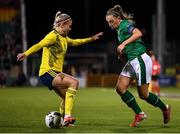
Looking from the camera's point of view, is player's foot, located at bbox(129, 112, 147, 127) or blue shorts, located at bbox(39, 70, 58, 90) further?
player's foot, located at bbox(129, 112, 147, 127)

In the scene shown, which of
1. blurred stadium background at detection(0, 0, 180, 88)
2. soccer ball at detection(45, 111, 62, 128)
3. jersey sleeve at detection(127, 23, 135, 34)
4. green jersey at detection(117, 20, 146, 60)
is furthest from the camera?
blurred stadium background at detection(0, 0, 180, 88)

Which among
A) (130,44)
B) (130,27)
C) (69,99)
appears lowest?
(69,99)

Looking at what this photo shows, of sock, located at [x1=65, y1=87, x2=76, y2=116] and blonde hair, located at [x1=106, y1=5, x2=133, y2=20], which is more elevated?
blonde hair, located at [x1=106, y1=5, x2=133, y2=20]

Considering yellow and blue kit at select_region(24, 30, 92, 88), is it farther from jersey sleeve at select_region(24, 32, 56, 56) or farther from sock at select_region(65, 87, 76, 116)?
sock at select_region(65, 87, 76, 116)

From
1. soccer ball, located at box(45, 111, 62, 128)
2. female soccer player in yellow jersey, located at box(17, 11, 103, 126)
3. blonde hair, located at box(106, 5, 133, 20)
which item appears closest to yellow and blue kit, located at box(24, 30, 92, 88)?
female soccer player in yellow jersey, located at box(17, 11, 103, 126)

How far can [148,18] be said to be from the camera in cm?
6625

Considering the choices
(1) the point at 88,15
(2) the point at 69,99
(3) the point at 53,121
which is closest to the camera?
(3) the point at 53,121

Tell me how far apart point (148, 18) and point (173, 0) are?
3.59 metres

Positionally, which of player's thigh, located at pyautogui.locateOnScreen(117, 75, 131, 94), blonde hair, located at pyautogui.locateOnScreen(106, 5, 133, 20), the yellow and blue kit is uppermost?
blonde hair, located at pyautogui.locateOnScreen(106, 5, 133, 20)

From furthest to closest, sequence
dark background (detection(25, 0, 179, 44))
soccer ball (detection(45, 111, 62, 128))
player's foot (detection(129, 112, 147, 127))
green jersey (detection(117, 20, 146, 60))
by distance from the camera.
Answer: dark background (detection(25, 0, 179, 44)) → player's foot (detection(129, 112, 147, 127)) → green jersey (detection(117, 20, 146, 60)) → soccer ball (detection(45, 111, 62, 128))

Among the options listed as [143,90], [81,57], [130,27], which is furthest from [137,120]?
[81,57]

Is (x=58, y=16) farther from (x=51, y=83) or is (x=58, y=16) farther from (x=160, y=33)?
(x=160, y=33)

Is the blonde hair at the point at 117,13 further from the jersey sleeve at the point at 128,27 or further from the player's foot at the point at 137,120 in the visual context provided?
the player's foot at the point at 137,120

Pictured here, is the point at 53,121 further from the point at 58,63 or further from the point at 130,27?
the point at 130,27
